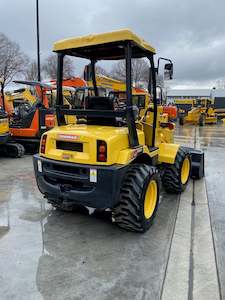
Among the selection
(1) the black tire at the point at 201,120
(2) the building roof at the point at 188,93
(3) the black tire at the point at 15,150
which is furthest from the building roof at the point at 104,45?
(2) the building roof at the point at 188,93

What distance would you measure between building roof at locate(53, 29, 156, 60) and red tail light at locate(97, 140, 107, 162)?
131 cm

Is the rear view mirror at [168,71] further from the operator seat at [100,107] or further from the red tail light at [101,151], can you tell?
the red tail light at [101,151]

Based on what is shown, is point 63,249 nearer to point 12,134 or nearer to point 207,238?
point 207,238

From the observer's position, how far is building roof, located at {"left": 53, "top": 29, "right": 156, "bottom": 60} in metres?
3.93

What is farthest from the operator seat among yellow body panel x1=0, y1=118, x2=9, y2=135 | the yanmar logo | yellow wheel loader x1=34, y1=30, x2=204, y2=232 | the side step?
yellow body panel x1=0, y1=118, x2=9, y2=135

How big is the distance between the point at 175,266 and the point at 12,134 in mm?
8174

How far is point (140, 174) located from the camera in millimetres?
4164

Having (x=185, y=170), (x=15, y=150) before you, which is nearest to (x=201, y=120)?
(x=15, y=150)

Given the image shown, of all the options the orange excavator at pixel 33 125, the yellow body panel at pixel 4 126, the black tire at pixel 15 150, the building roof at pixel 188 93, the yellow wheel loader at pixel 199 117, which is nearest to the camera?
the yellow body panel at pixel 4 126

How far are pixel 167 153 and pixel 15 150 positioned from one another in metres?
5.59

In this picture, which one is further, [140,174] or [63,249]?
[140,174]

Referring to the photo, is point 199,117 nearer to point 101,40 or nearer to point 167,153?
point 167,153

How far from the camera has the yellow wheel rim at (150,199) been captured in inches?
175

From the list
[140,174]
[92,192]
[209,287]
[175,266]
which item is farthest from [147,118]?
[209,287]
